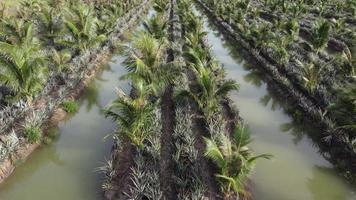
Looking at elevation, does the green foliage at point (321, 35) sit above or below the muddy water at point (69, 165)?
above

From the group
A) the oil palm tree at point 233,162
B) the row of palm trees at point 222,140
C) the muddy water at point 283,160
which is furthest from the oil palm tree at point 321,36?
the oil palm tree at point 233,162

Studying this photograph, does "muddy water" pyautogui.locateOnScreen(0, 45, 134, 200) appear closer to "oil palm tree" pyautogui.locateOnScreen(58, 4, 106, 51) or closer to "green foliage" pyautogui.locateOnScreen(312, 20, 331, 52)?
"oil palm tree" pyautogui.locateOnScreen(58, 4, 106, 51)

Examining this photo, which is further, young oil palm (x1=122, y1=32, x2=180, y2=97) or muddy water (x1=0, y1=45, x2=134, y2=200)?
young oil palm (x1=122, y1=32, x2=180, y2=97)

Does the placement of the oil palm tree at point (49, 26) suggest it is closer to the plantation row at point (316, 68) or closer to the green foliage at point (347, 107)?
the plantation row at point (316, 68)

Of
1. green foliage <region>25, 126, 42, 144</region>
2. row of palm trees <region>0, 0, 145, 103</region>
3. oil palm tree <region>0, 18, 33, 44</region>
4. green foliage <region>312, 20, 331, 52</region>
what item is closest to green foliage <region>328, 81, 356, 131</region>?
green foliage <region>312, 20, 331, 52</region>

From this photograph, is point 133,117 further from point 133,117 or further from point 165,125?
point 165,125

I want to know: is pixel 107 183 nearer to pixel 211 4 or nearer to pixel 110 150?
pixel 110 150

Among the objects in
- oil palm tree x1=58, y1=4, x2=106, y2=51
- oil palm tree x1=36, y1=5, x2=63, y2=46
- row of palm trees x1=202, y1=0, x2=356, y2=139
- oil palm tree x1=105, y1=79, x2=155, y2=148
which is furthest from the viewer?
oil palm tree x1=36, y1=5, x2=63, y2=46
